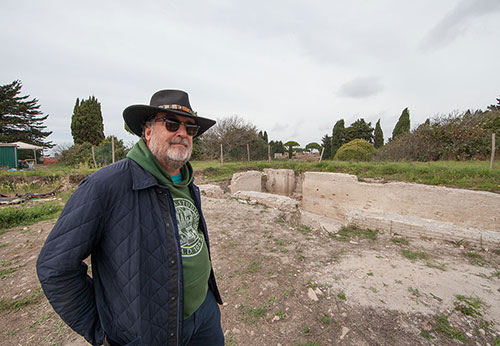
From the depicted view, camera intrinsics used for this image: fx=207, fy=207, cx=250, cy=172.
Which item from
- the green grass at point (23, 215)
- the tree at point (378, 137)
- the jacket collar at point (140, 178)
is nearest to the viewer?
the jacket collar at point (140, 178)

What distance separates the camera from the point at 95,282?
114cm

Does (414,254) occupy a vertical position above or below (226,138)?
below

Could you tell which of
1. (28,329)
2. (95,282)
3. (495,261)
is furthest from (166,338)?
(495,261)

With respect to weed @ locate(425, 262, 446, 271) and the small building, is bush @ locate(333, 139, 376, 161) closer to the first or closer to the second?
weed @ locate(425, 262, 446, 271)

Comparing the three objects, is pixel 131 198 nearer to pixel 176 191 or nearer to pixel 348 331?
pixel 176 191

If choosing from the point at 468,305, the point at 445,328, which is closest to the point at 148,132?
the point at 445,328

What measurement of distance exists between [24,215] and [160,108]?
21.9ft

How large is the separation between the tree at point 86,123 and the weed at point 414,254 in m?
25.8

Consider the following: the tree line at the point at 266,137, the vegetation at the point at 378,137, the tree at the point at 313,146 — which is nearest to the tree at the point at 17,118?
the tree line at the point at 266,137

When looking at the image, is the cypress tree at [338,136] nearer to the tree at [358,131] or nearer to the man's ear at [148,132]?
the tree at [358,131]

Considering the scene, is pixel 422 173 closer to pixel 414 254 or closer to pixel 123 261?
pixel 414 254

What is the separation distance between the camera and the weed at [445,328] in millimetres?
2189

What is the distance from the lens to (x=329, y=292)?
2.86 m

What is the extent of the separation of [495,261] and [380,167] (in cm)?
595
